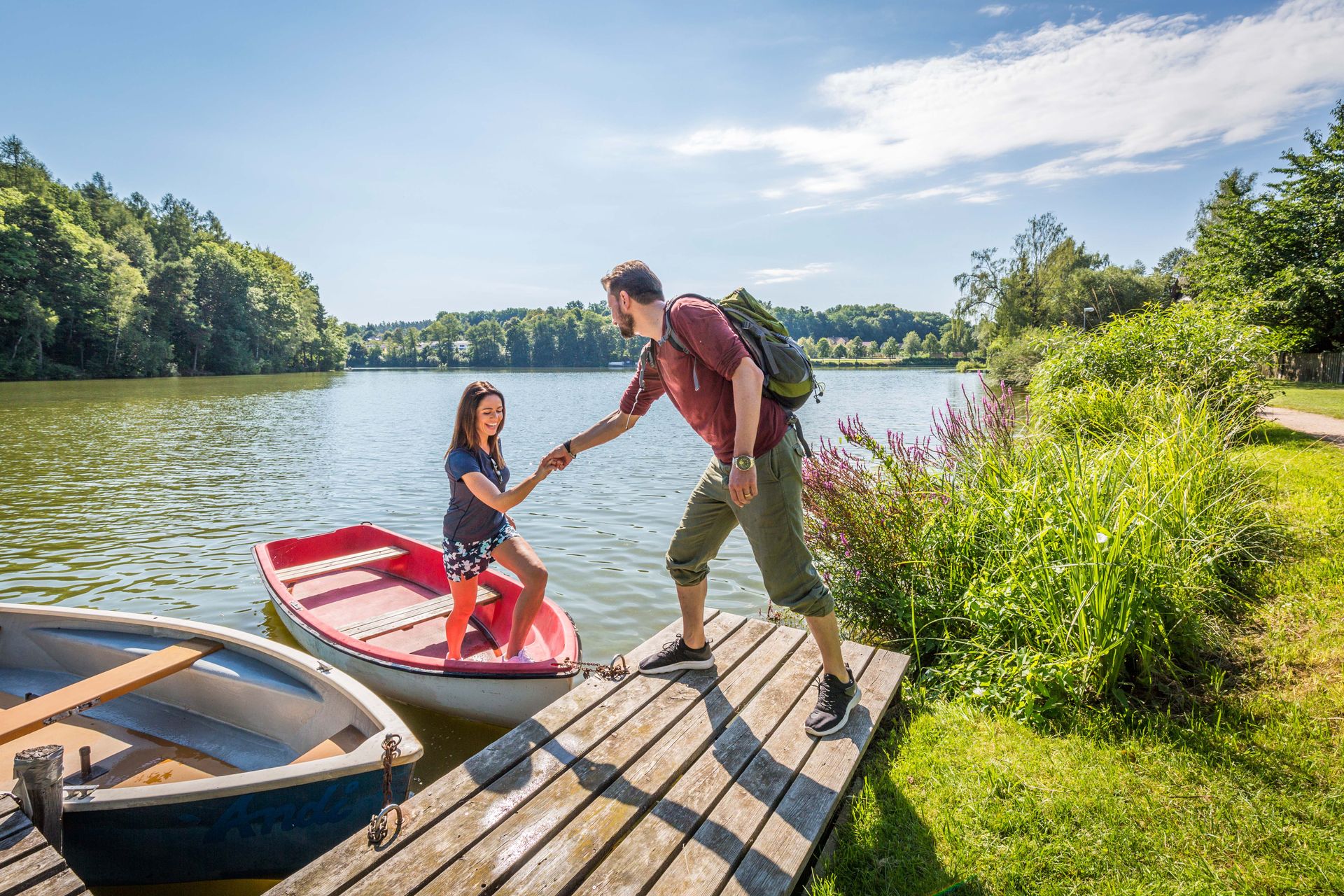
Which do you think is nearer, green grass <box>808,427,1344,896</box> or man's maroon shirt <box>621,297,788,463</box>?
green grass <box>808,427,1344,896</box>

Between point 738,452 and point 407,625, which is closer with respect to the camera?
point 738,452

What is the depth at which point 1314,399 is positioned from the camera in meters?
18.9

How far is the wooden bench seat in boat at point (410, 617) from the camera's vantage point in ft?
18.4

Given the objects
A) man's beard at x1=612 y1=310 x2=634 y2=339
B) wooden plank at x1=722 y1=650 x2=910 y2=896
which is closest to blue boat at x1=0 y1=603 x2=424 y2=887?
wooden plank at x1=722 y1=650 x2=910 y2=896

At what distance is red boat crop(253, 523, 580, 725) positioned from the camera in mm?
4656

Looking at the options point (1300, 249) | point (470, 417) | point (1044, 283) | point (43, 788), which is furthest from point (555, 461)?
point (1044, 283)

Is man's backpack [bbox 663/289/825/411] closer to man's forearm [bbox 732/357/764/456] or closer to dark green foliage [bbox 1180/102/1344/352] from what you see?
man's forearm [bbox 732/357/764/456]

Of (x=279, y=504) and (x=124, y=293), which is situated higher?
(x=124, y=293)

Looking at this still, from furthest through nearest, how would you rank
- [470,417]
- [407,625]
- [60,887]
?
[407,625] → [470,417] → [60,887]

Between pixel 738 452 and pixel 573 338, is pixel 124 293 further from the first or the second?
pixel 573 338

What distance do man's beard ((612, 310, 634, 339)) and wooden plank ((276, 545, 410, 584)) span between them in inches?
198

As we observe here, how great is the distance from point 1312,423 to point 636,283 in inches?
614

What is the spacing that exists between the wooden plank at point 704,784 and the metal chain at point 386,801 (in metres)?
0.77

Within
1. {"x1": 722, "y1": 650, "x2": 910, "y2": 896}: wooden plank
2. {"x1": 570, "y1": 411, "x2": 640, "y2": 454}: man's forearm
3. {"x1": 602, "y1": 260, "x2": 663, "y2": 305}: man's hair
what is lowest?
{"x1": 722, "y1": 650, "x2": 910, "y2": 896}: wooden plank
